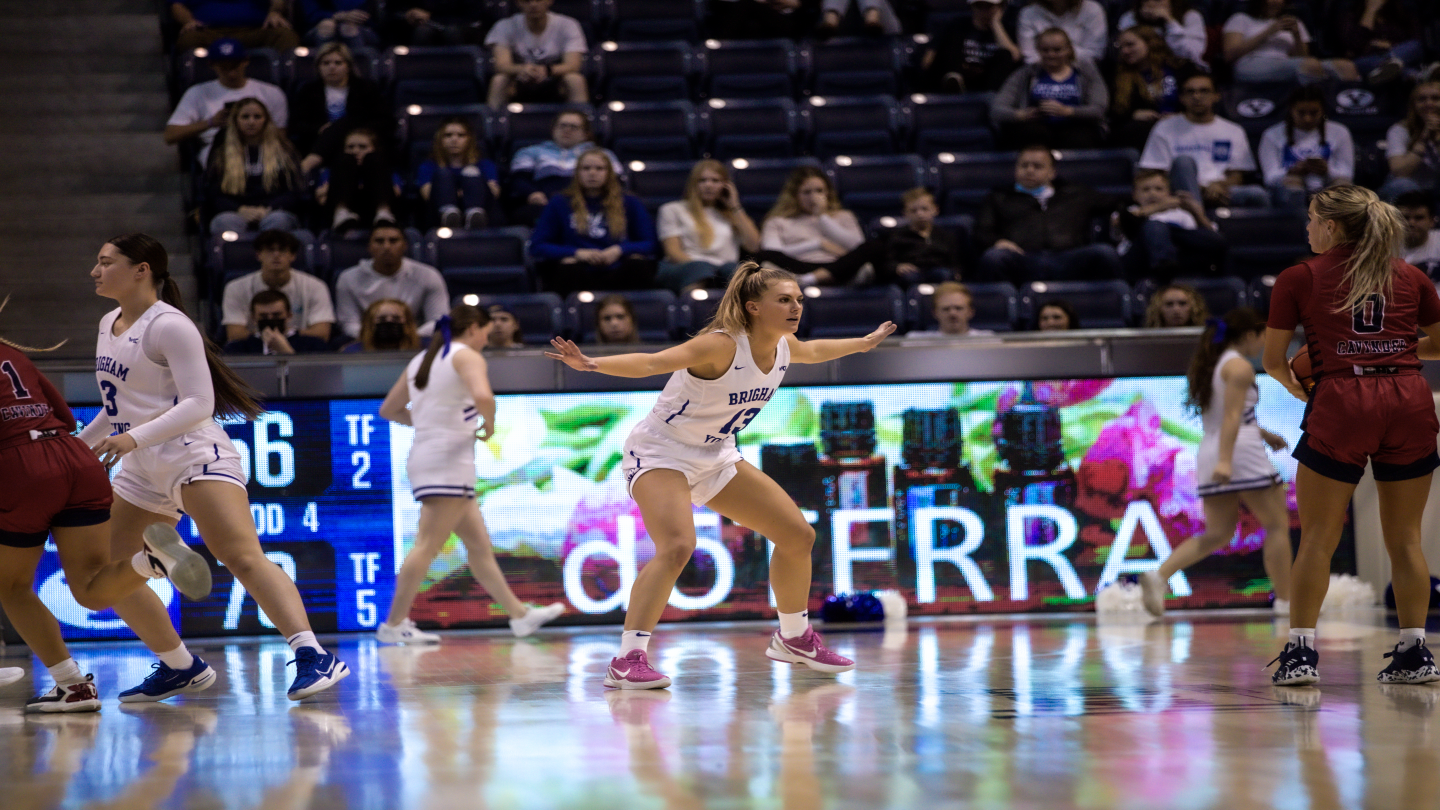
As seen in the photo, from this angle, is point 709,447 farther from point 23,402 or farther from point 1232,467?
point 1232,467

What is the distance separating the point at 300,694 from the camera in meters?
4.79

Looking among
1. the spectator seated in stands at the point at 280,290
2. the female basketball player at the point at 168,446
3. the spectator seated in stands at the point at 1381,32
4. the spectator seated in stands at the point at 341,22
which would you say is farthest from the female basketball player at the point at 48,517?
the spectator seated in stands at the point at 1381,32

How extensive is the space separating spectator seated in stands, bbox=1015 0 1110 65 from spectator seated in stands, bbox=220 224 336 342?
6.04m

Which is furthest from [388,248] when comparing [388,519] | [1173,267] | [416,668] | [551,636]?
[1173,267]

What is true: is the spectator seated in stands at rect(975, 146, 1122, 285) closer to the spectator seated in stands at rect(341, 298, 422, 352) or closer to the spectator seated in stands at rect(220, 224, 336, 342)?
the spectator seated in stands at rect(341, 298, 422, 352)

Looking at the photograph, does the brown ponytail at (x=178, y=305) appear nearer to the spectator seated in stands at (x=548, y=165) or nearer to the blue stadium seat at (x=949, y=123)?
the spectator seated in stands at (x=548, y=165)

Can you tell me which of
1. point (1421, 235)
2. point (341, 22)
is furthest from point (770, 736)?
point (341, 22)

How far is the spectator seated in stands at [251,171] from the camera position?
9.83 m

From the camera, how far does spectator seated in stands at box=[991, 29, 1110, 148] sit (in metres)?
10.7

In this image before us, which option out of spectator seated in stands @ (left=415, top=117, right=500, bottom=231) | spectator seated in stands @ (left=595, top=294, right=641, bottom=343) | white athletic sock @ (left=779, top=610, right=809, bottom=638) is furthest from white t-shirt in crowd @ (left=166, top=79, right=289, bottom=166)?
white athletic sock @ (left=779, top=610, right=809, bottom=638)

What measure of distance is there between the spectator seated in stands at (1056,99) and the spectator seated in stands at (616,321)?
400 centimetres

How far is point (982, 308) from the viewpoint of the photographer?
29.2 feet

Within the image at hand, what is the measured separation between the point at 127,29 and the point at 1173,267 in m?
8.47

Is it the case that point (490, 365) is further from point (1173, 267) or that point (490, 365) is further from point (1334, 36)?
point (1334, 36)
